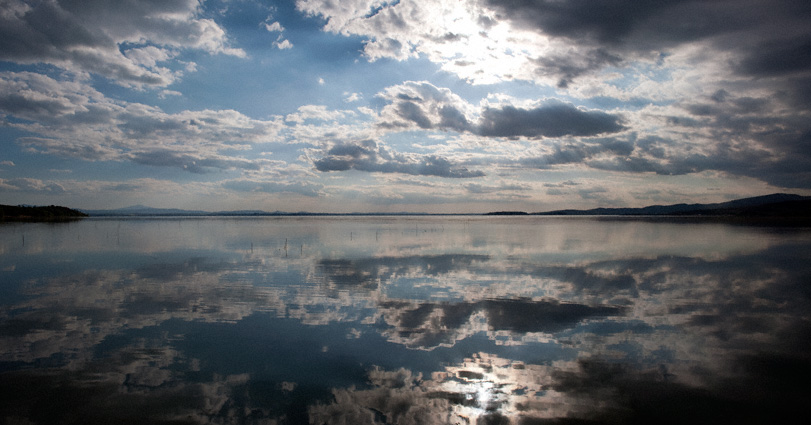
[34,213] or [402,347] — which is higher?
[34,213]

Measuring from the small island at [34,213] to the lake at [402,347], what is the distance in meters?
117

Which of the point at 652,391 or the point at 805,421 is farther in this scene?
the point at 652,391

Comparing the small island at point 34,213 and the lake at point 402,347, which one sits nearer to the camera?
the lake at point 402,347

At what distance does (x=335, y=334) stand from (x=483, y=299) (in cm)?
616

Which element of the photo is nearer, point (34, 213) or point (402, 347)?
point (402, 347)

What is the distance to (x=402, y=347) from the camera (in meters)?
10.0

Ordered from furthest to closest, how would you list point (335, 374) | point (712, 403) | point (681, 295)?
1. point (681, 295)
2. point (335, 374)
3. point (712, 403)

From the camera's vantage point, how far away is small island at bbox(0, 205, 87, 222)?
107 meters

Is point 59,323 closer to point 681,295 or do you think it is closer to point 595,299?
point 595,299

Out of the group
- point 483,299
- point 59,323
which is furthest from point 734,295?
point 59,323

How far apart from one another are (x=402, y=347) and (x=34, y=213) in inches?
5767

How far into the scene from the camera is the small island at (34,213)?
107 m

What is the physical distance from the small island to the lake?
117 meters

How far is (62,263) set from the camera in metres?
23.7
